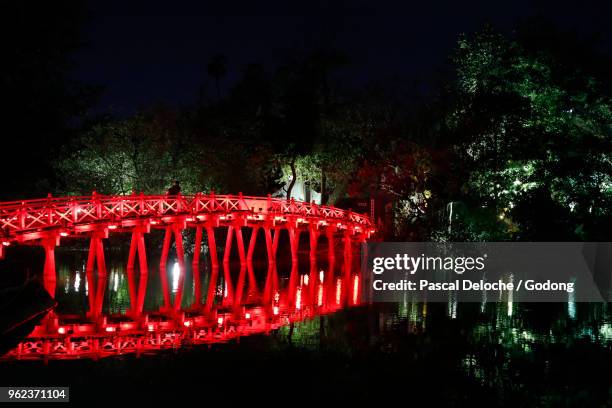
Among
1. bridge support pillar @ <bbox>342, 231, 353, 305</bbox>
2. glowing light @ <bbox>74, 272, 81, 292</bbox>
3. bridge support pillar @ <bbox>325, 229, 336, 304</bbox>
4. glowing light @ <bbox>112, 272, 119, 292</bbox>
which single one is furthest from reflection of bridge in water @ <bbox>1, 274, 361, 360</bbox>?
glowing light @ <bbox>74, 272, 81, 292</bbox>

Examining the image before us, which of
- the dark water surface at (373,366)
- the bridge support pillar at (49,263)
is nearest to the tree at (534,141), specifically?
the dark water surface at (373,366)

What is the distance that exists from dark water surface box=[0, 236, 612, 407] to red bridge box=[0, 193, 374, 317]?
4.80 metres

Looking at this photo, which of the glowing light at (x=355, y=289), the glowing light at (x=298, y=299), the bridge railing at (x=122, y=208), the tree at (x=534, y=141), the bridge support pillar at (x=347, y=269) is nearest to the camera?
the glowing light at (x=298, y=299)

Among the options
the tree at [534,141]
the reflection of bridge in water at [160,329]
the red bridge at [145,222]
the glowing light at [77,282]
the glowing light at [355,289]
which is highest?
the tree at [534,141]

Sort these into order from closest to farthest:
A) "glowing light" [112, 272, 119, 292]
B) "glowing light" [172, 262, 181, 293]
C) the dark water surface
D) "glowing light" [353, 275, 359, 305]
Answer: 1. the dark water surface
2. "glowing light" [353, 275, 359, 305]
3. "glowing light" [112, 272, 119, 292]
4. "glowing light" [172, 262, 181, 293]

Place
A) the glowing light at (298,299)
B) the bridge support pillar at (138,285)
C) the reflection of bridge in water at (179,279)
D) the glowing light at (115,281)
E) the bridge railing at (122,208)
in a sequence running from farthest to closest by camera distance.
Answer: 1. the glowing light at (115,281)
2. the bridge railing at (122,208)
3. the glowing light at (298,299)
4. the bridge support pillar at (138,285)
5. the reflection of bridge in water at (179,279)

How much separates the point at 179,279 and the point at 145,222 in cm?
264

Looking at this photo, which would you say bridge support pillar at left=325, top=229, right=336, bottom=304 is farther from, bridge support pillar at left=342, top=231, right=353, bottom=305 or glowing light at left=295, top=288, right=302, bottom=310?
glowing light at left=295, top=288, right=302, bottom=310

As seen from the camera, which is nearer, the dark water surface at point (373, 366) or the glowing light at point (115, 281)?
the dark water surface at point (373, 366)

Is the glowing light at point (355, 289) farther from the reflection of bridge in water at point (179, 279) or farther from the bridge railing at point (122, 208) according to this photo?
the bridge railing at point (122, 208)

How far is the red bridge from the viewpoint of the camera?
852 inches

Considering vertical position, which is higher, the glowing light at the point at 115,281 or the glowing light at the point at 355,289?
the glowing light at the point at 355,289

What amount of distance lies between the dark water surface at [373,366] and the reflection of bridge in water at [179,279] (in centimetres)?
94

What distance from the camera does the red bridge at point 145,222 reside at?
21641 millimetres
